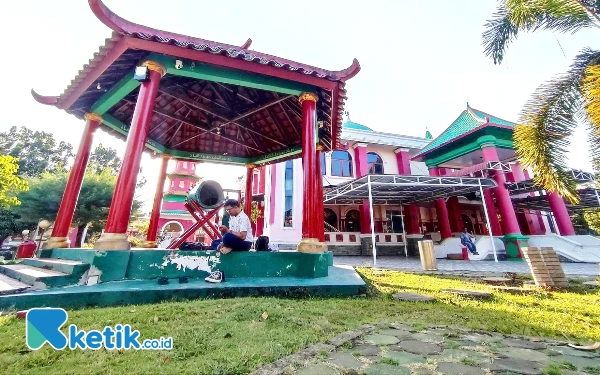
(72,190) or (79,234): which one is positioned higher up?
(72,190)

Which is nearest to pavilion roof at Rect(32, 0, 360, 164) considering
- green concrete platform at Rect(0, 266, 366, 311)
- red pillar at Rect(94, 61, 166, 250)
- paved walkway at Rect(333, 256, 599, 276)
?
red pillar at Rect(94, 61, 166, 250)

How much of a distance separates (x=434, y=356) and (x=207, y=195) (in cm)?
506

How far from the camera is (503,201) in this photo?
14.1 m

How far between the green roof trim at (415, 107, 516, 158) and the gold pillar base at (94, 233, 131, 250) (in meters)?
17.3

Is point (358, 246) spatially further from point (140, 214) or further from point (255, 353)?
point (140, 214)

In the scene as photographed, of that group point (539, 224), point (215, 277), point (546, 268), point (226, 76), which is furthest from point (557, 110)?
point (539, 224)

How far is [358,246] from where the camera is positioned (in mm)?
17422

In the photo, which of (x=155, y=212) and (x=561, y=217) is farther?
(x=561, y=217)

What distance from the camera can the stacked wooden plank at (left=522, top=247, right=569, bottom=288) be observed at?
17.8 feet

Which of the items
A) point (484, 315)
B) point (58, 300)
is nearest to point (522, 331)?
point (484, 315)

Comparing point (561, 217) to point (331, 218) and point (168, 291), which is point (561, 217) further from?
point (168, 291)

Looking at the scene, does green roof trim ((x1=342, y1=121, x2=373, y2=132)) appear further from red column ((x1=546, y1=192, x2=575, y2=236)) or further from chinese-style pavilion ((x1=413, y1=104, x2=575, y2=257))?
red column ((x1=546, y1=192, x2=575, y2=236))

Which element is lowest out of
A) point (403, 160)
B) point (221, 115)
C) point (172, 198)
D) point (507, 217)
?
point (507, 217)

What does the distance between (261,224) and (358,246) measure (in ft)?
23.6
